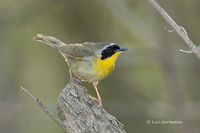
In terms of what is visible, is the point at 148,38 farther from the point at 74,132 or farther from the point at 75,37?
the point at 74,132

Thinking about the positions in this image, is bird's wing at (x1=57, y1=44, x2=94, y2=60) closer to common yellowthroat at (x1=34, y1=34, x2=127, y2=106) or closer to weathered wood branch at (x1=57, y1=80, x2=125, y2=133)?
common yellowthroat at (x1=34, y1=34, x2=127, y2=106)

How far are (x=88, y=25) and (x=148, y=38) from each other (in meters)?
2.25

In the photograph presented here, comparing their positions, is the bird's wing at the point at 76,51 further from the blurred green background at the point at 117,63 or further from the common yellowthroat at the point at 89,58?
the blurred green background at the point at 117,63

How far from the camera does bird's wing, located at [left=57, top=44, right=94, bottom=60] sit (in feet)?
19.3

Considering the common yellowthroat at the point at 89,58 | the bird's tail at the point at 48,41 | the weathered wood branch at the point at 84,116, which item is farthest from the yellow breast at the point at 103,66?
the weathered wood branch at the point at 84,116

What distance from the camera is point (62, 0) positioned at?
9516mm

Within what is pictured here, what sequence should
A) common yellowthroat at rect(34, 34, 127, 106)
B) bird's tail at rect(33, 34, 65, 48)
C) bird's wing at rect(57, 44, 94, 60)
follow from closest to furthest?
1. common yellowthroat at rect(34, 34, 127, 106)
2. bird's wing at rect(57, 44, 94, 60)
3. bird's tail at rect(33, 34, 65, 48)

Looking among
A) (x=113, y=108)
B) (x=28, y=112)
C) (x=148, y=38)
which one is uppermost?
(x=28, y=112)

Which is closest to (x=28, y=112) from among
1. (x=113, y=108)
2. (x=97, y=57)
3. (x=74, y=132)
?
(x=113, y=108)

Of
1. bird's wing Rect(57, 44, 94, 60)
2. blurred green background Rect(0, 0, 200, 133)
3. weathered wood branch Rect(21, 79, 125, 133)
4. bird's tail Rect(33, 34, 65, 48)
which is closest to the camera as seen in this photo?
weathered wood branch Rect(21, 79, 125, 133)

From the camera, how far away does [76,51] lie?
19.4ft

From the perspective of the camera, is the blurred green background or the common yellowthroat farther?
the blurred green background

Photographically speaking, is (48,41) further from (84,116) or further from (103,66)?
(84,116)

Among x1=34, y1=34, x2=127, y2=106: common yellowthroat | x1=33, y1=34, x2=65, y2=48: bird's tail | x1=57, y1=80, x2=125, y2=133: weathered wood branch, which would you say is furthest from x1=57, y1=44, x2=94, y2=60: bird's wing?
x1=57, y1=80, x2=125, y2=133: weathered wood branch
